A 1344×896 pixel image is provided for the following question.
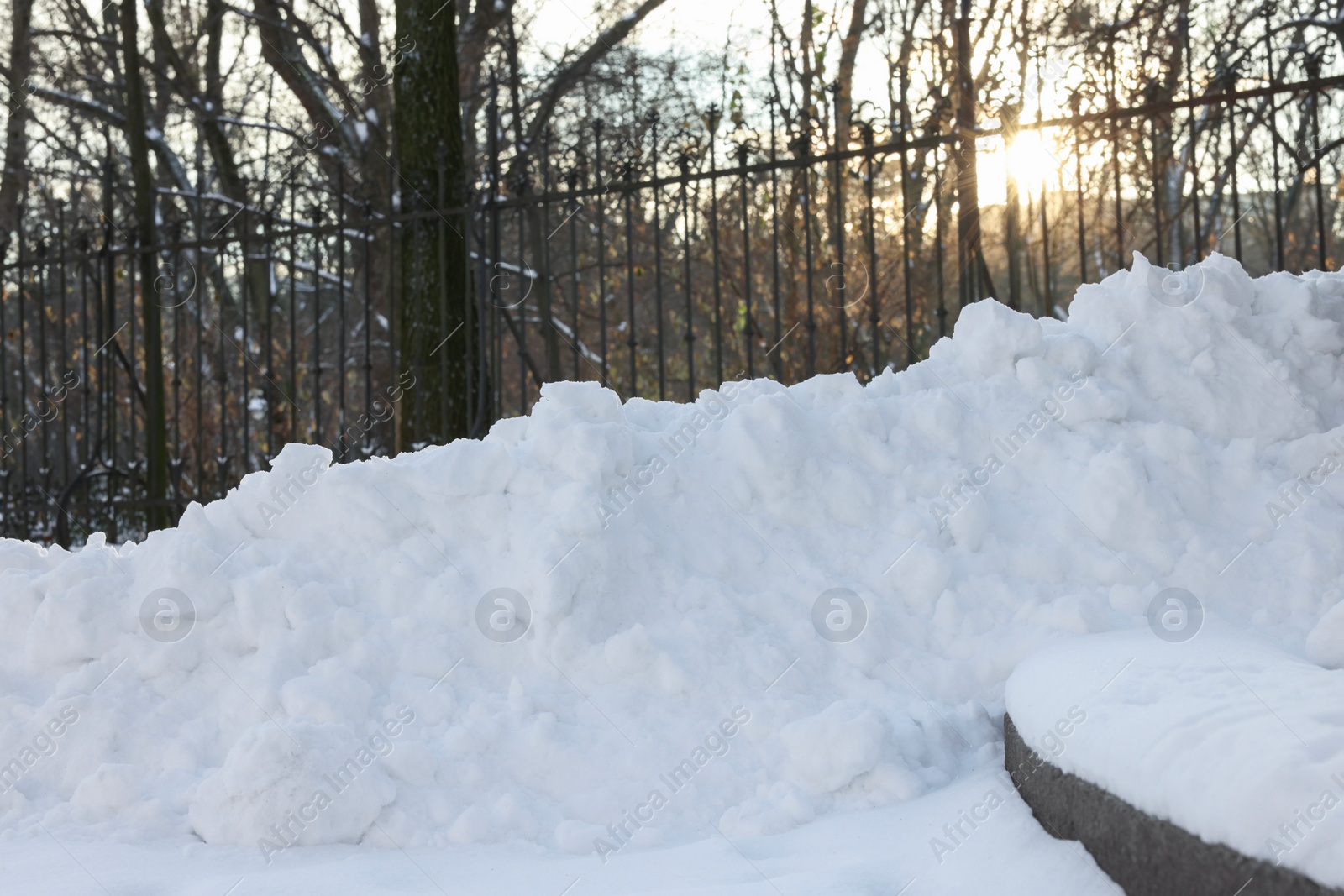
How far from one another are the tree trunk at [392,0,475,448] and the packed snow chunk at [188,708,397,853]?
12.6 feet

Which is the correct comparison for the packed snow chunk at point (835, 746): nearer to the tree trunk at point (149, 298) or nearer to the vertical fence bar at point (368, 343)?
the vertical fence bar at point (368, 343)

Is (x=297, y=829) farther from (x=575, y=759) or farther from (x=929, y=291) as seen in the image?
Answer: (x=929, y=291)

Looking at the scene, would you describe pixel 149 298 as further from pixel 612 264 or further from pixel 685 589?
pixel 685 589

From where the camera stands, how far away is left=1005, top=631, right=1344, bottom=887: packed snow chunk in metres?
1.67

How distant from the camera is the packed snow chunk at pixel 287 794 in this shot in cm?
255

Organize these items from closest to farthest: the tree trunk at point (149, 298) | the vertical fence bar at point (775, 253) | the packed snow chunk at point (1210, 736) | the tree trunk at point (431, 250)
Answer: the packed snow chunk at point (1210, 736), the vertical fence bar at point (775, 253), the tree trunk at point (431, 250), the tree trunk at point (149, 298)

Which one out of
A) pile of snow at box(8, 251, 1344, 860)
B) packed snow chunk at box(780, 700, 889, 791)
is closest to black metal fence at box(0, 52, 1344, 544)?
pile of snow at box(8, 251, 1344, 860)

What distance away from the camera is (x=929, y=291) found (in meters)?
11.1

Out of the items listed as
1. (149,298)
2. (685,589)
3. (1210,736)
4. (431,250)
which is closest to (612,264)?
(431,250)

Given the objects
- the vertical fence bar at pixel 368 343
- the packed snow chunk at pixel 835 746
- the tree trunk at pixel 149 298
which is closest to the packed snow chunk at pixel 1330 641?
the packed snow chunk at pixel 835 746

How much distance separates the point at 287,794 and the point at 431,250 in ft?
14.7

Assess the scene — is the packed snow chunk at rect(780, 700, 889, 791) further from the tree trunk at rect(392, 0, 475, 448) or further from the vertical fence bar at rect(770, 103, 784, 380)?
the tree trunk at rect(392, 0, 475, 448)

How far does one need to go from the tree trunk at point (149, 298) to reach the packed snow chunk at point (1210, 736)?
614cm

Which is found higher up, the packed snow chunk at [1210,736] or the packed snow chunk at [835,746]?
the packed snow chunk at [1210,736]
